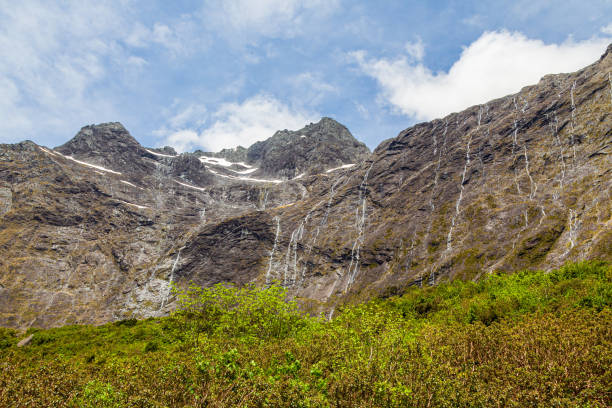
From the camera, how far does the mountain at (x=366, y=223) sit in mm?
68438

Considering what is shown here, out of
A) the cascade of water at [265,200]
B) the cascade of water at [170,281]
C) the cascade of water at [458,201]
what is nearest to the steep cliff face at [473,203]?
the cascade of water at [458,201]

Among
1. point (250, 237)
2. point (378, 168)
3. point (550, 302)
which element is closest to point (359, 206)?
point (378, 168)

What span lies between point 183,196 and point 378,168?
10745cm

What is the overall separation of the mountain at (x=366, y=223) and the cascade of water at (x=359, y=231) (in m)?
0.38

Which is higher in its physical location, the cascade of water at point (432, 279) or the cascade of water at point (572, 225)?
the cascade of water at point (572, 225)

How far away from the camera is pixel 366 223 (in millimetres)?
105188

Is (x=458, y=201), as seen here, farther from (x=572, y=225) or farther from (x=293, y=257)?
(x=293, y=257)

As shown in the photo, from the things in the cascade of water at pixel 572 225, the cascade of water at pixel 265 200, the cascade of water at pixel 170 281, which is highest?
the cascade of water at pixel 265 200

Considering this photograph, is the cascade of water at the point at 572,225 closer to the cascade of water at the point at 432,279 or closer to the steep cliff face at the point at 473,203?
the steep cliff face at the point at 473,203

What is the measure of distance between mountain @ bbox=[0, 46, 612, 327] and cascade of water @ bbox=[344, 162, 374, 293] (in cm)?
38

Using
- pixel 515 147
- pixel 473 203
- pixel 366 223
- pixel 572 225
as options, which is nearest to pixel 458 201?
pixel 473 203

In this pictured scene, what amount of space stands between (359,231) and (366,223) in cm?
396

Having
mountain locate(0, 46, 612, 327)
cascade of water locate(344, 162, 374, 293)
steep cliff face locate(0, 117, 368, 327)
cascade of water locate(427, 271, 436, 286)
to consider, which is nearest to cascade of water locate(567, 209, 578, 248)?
mountain locate(0, 46, 612, 327)

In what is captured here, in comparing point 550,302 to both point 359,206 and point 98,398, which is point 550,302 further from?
point 359,206
